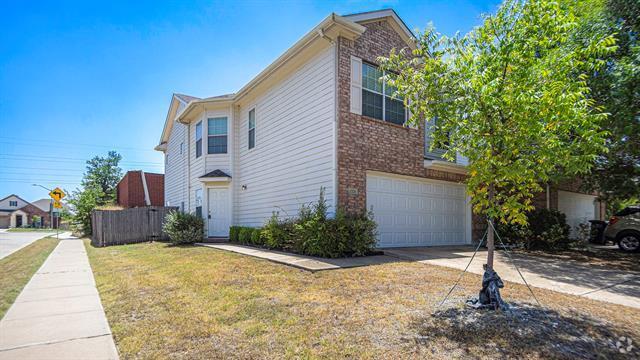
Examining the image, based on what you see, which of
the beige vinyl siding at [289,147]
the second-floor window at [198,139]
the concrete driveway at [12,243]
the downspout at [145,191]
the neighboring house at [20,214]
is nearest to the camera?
the beige vinyl siding at [289,147]

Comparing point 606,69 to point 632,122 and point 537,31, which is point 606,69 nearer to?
point 632,122

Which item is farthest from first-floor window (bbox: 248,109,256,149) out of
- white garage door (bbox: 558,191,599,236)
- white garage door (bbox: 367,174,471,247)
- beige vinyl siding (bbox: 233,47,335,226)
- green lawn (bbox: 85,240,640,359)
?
white garage door (bbox: 558,191,599,236)

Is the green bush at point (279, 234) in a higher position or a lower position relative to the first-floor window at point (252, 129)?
lower

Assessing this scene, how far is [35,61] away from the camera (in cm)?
1389

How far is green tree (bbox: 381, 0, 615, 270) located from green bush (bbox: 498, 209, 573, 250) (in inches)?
339

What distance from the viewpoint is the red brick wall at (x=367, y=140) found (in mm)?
9297

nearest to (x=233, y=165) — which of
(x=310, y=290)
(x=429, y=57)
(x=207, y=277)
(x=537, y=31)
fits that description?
(x=207, y=277)

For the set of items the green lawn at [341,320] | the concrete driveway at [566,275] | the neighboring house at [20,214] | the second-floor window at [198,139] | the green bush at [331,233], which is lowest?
the neighboring house at [20,214]

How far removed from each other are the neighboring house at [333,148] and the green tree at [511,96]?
481 cm

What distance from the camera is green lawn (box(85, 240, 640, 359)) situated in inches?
129

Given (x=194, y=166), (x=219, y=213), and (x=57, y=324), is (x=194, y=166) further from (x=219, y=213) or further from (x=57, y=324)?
(x=57, y=324)

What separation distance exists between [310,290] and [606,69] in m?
9.46

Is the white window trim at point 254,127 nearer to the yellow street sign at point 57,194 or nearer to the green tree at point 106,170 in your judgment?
the yellow street sign at point 57,194

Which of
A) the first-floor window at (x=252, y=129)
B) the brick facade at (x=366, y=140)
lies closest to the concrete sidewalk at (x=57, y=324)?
the brick facade at (x=366, y=140)
